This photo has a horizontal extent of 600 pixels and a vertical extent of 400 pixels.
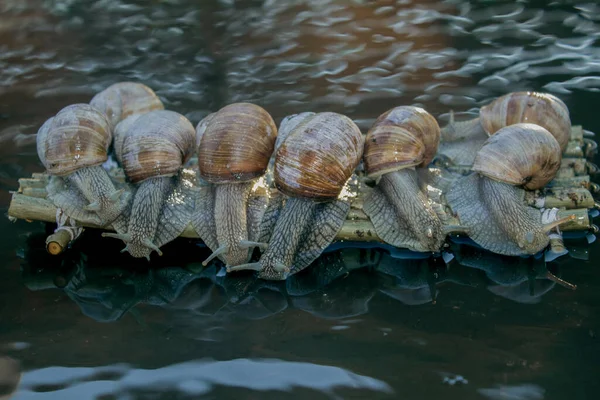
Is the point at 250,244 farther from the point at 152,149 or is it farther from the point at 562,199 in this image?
the point at 562,199

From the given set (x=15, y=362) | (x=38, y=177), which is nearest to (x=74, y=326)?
(x=15, y=362)

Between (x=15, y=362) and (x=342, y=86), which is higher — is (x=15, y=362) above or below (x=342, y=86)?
below

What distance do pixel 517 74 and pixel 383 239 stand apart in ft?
10.5

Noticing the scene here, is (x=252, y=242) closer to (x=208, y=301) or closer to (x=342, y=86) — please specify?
(x=208, y=301)

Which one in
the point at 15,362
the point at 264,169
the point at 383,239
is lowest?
the point at 15,362

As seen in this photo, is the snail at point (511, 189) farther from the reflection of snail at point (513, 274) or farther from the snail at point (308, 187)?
the snail at point (308, 187)

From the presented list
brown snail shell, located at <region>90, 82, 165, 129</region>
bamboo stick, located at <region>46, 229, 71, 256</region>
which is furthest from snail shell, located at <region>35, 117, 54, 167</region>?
brown snail shell, located at <region>90, 82, 165, 129</region>

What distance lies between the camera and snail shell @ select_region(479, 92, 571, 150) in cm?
542

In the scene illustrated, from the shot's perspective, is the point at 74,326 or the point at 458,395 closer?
the point at 458,395

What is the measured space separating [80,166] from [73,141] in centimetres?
20

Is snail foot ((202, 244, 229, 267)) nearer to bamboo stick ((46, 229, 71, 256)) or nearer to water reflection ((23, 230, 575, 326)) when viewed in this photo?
water reflection ((23, 230, 575, 326))

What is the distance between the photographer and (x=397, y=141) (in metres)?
5.21

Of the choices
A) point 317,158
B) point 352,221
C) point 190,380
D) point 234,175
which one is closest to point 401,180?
point 352,221

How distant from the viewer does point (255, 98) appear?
7.60 m
